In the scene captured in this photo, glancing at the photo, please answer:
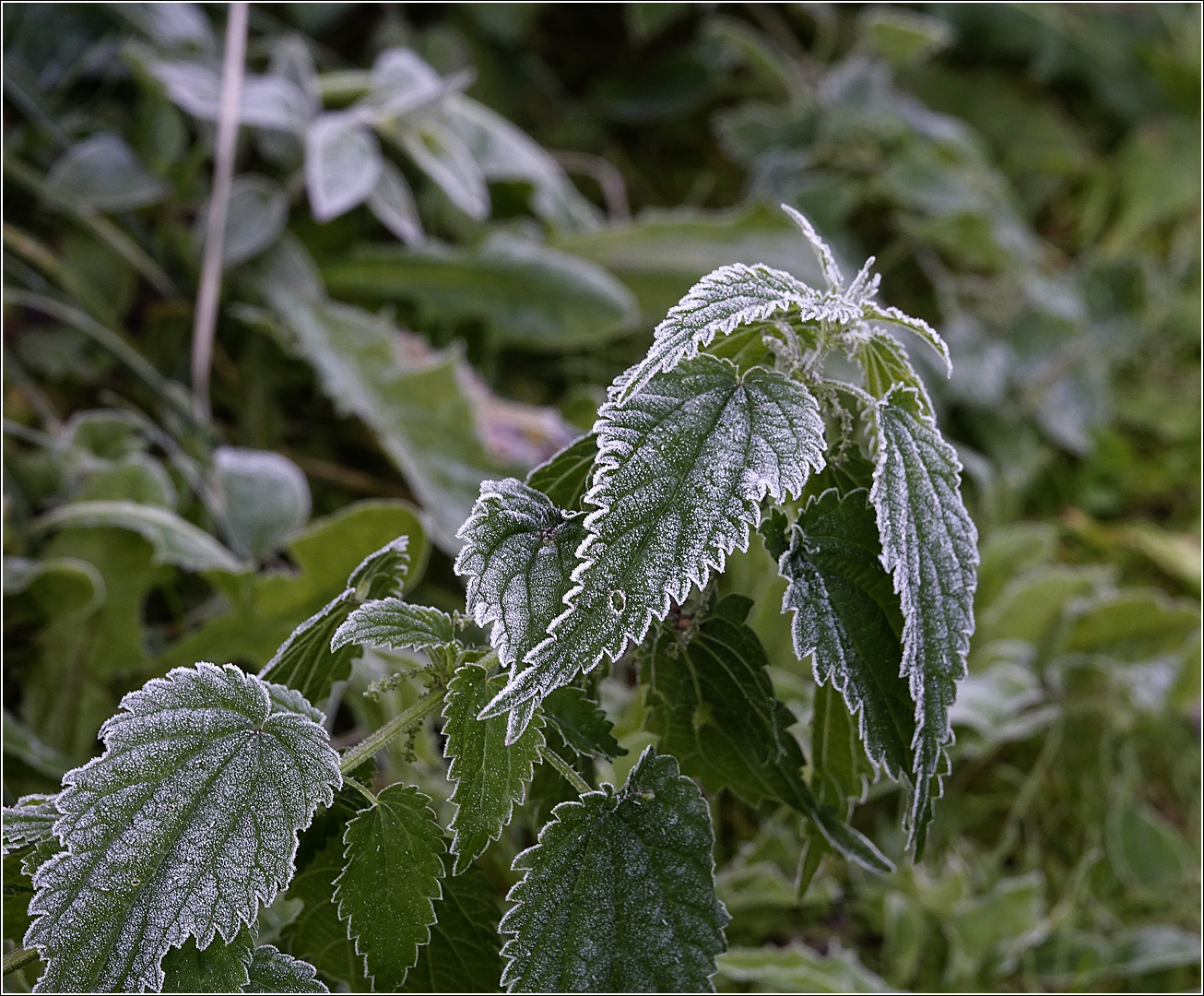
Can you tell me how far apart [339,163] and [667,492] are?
98 cm

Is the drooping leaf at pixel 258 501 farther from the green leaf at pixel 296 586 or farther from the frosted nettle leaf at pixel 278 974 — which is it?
Answer: the frosted nettle leaf at pixel 278 974

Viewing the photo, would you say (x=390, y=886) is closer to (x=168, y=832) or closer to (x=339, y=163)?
(x=168, y=832)

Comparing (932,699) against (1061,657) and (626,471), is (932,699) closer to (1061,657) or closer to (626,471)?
(626,471)

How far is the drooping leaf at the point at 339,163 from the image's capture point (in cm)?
130

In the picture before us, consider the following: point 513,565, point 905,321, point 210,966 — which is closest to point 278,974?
point 210,966

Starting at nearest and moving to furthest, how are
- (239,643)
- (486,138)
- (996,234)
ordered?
(239,643) < (486,138) < (996,234)

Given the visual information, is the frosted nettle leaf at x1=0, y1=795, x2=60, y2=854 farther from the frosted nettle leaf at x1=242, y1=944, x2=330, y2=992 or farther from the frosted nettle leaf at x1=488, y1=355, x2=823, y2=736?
the frosted nettle leaf at x1=488, y1=355, x2=823, y2=736

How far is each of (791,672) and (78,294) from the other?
0.96m

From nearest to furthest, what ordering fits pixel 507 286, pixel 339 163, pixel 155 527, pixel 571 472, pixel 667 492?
pixel 667 492 → pixel 571 472 → pixel 155 527 → pixel 339 163 → pixel 507 286

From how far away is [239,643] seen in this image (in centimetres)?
108

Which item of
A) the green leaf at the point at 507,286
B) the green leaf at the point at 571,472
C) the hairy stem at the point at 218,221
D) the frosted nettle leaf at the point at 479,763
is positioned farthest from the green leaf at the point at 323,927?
the green leaf at the point at 507,286

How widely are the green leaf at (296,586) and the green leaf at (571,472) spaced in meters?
0.35

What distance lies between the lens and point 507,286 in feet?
4.94

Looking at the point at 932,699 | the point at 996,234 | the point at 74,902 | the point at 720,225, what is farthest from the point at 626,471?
the point at 996,234
